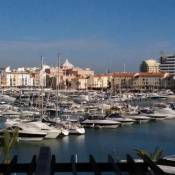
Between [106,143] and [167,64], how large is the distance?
3581 inches

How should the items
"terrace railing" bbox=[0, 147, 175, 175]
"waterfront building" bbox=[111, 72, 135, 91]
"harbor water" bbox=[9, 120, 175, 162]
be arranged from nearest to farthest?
"terrace railing" bbox=[0, 147, 175, 175]
"harbor water" bbox=[9, 120, 175, 162]
"waterfront building" bbox=[111, 72, 135, 91]

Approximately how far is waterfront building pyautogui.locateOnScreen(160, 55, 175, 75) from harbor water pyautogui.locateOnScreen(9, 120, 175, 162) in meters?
80.5

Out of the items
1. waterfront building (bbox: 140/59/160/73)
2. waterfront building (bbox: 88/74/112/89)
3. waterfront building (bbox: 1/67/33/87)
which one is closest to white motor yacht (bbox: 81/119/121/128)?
waterfront building (bbox: 1/67/33/87)

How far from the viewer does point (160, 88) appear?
91.1 meters

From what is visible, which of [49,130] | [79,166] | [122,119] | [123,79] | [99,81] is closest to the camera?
[79,166]

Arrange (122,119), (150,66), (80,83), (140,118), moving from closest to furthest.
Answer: (122,119), (140,118), (80,83), (150,66)

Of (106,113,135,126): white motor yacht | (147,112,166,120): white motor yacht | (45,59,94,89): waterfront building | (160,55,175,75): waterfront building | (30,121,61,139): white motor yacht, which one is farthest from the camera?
(160,55,175,75): waterfront building

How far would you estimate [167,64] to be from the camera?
110375 millimetres

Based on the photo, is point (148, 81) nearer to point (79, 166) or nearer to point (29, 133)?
point (29, 133)

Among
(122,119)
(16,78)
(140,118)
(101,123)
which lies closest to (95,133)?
(101,123)

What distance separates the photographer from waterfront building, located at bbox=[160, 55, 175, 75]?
355 ft

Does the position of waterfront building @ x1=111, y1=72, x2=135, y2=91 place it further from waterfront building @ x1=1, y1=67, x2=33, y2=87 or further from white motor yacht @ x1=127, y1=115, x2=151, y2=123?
white motor yacht @ x1=127, y1=115, x2=151, y2=123

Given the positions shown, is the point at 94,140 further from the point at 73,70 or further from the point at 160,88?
the point at 73,70

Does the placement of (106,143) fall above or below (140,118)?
below
